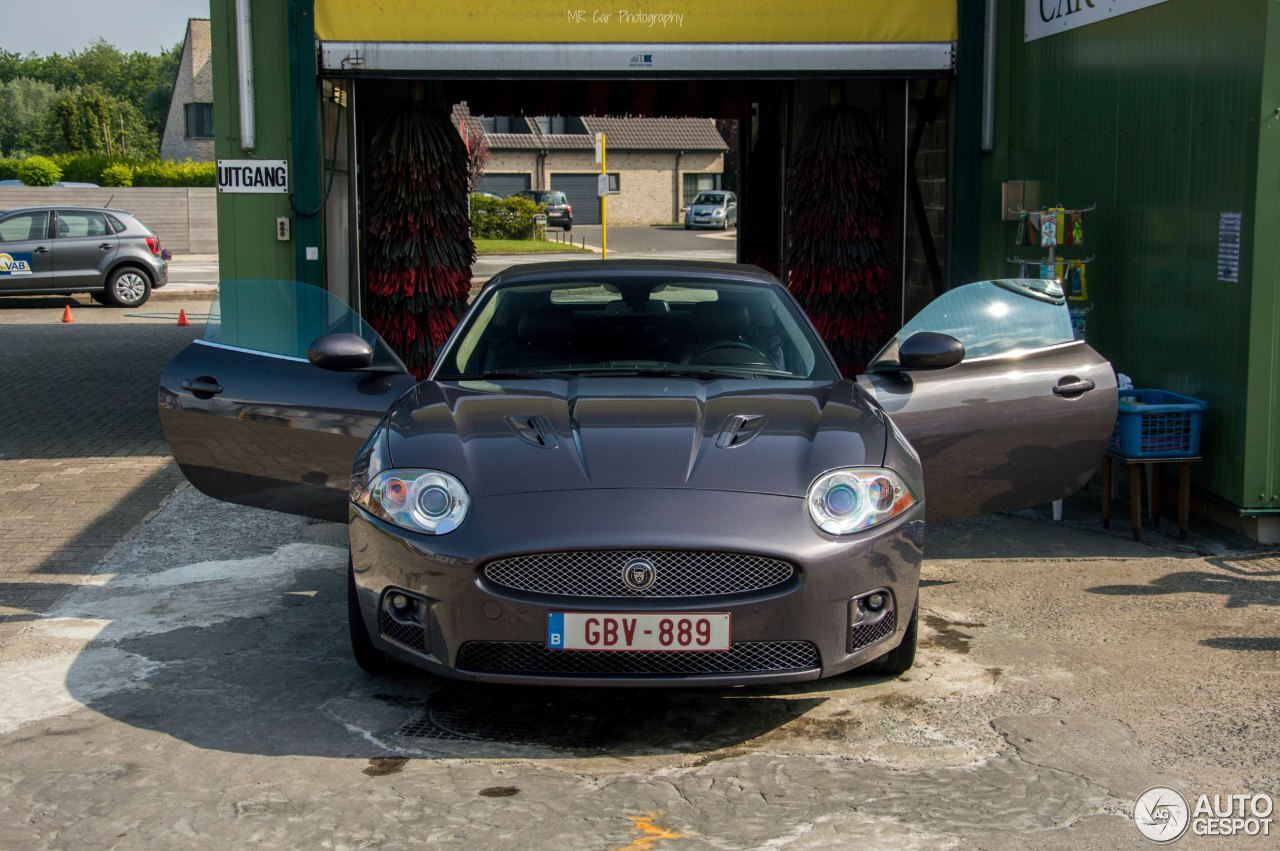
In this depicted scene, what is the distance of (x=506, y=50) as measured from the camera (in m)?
10.7

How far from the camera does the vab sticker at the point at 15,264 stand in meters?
23.2

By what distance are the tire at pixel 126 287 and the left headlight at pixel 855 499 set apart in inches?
838

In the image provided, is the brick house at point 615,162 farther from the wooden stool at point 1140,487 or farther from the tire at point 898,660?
the tire at point 898,660

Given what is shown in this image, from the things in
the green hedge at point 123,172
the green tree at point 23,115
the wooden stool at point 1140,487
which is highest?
the green tree at point 23,115

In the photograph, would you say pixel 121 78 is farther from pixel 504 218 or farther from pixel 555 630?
pixel 555 630

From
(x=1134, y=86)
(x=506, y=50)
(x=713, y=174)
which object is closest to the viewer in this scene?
(x=1134, y=86)

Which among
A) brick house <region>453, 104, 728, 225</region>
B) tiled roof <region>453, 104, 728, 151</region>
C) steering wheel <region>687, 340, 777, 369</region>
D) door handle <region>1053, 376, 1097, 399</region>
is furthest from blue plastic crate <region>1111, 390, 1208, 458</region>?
brick house <region>453, 104, 728, 225</region>

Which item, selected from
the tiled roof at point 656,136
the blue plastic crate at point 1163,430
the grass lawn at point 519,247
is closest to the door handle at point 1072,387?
the blue plastic crate at point 1163,430

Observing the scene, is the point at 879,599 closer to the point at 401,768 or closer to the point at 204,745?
the point at 401,768

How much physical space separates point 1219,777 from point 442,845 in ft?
7.58

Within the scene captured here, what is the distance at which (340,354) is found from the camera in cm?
591

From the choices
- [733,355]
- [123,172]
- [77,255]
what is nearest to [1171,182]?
[733,355]

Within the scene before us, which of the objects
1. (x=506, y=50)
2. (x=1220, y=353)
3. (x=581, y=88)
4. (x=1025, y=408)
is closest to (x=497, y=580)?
(x=1025, y=408)

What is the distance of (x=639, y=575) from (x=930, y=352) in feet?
6.43
